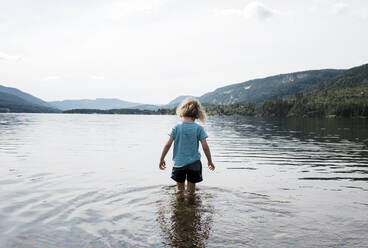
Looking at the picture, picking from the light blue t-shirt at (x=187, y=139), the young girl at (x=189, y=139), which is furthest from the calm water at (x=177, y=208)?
the light blue t-shirt at (x=187, y=139)

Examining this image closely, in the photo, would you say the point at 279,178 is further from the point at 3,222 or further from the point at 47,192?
the point at 3,222

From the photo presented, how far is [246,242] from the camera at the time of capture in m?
5.82

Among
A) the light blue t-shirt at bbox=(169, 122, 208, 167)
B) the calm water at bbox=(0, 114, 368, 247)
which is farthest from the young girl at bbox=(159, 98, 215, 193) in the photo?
the calm water at bbox=(0, 114, 368, 247)

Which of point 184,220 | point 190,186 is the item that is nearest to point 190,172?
point 190,186

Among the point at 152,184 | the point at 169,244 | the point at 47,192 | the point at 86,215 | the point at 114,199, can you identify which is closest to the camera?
the point at 169,244

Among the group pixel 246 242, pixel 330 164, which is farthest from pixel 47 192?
pixel 330 164

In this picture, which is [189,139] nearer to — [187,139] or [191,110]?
[187,139]

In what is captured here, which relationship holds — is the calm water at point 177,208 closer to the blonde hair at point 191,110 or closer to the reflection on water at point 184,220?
the reflection on water at point 184,220

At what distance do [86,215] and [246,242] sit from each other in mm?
4176

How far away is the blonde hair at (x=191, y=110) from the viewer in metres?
8.37

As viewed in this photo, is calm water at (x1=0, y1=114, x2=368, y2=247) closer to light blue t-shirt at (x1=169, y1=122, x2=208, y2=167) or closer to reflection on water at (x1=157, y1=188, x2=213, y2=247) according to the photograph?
reflection on water at (x1=157, y1=188, x2=213, y2=247)

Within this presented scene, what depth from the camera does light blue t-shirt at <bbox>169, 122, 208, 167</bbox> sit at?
333 inches

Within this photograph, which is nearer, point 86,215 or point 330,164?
point 86,215

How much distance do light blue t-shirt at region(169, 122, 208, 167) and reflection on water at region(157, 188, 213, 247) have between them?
120 cm
